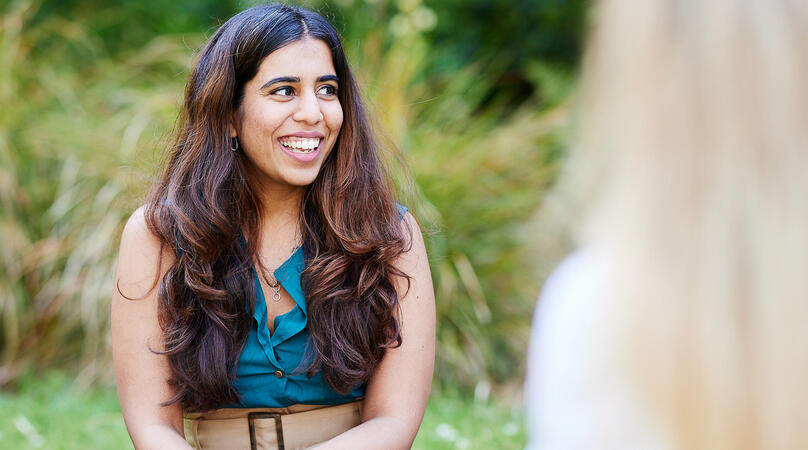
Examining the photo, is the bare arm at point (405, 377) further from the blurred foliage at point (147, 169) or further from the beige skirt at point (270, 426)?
the blurred foliage at point (147, 169)

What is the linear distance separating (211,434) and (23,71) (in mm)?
4026

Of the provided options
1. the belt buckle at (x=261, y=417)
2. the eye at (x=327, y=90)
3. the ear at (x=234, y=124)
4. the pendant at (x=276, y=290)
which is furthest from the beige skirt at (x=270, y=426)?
the eye at (x=327, y=90)

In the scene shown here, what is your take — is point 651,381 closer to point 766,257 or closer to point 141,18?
point 766,257

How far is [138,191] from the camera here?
4.12 metres

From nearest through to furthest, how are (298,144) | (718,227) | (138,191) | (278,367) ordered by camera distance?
(718,227) < (278,367) < (298,144) < (138,191)

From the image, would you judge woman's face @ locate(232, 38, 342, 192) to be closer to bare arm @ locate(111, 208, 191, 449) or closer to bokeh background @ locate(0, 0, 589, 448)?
bare arm @ locate(111, 208, 191, 449)

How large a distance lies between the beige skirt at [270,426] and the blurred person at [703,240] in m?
1.46

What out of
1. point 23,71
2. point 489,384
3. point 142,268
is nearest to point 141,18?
point 23,71

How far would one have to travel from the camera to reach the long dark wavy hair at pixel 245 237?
8.05 feet

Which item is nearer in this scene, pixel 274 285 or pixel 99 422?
pixel 274 285

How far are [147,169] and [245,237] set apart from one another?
1728mm

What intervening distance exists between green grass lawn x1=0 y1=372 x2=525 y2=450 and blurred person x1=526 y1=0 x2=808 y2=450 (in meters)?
2.71

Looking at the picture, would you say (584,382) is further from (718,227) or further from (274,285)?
(274,285)

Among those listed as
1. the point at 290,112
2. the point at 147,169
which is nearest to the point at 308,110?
the point at 290,112
